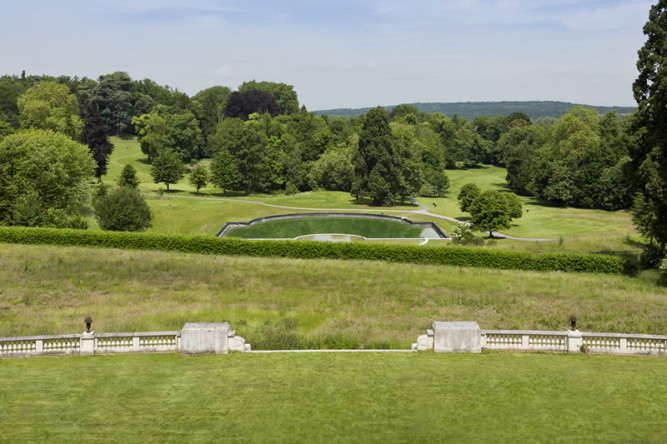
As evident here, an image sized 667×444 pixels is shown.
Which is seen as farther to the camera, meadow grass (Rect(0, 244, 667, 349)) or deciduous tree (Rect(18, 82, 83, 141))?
deciduous tree (Rect(18, 82, 83, 141))

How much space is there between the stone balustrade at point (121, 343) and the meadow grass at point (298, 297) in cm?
292

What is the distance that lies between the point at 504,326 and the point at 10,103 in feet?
477

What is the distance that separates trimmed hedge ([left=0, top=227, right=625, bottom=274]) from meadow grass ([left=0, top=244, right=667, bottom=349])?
1.76 m

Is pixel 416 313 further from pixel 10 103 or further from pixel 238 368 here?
pixel 10 103

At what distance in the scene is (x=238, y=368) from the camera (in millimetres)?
20625

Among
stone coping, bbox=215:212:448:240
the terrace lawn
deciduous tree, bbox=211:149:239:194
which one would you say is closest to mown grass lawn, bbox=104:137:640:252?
stone coping, bbox=215:212:448:240

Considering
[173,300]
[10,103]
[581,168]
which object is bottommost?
[173,300]

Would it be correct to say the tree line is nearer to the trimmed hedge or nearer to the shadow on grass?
the shadow on grass

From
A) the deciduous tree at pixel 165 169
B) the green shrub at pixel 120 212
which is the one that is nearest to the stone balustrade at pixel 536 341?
the green shrub at pixel 120 212

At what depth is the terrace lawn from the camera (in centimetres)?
7569

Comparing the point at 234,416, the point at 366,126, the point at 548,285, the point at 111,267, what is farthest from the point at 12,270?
the point at 366,126

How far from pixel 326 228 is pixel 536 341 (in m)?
58.9

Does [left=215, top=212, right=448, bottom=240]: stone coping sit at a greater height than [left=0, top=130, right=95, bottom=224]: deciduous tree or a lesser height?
lesser

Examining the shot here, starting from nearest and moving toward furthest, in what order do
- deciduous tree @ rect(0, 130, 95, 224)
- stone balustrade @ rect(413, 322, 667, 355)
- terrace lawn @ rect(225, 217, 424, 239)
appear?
stone balustrade @ rect(413, 322, 667, 355) < deciduous tree @ rect(0, 130, 95, 224) < terrace lawn @ rect(225, 217, 424, 239)
